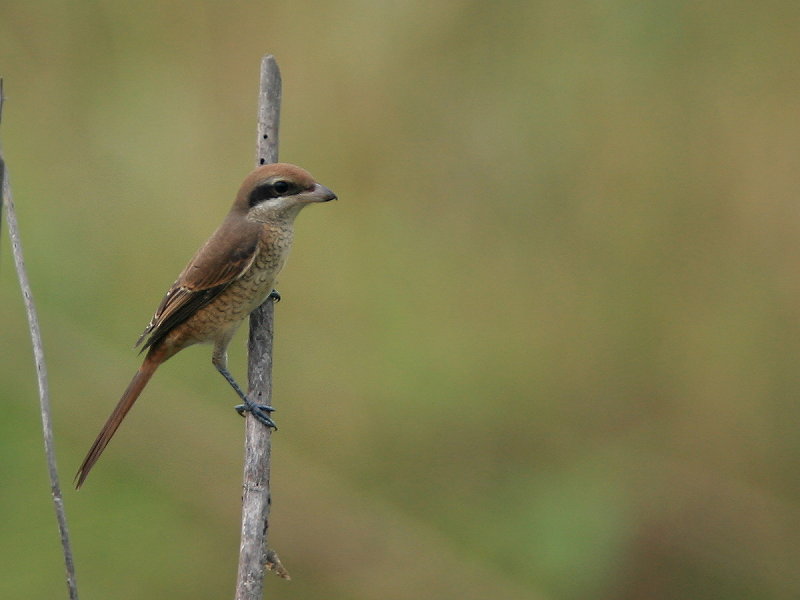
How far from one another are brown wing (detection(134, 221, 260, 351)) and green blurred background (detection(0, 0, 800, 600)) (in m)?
0.74

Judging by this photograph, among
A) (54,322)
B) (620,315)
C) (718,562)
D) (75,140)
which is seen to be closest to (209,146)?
(75,140)

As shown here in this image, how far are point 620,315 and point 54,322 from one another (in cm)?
238

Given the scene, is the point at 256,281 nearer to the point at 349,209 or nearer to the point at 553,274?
the point at 349,209

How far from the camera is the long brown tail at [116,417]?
2.84 metres

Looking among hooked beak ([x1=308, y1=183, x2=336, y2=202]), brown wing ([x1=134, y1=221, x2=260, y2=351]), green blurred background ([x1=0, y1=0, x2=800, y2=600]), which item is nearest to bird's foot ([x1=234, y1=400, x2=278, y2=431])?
brown wing ([x1=134, y1=221, x2=260, y2=351])

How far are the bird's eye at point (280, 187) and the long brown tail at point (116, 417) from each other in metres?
0.69

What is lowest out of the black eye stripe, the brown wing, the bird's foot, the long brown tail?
the long brown tail

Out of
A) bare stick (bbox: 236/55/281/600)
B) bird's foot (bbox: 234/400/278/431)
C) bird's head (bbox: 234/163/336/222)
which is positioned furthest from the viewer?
bird's head (bbox: 234/163/336/222)

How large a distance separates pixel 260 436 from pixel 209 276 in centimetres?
89

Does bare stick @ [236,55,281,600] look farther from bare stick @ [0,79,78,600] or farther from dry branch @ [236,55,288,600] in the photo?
bare stick @ [0,79,78,600]

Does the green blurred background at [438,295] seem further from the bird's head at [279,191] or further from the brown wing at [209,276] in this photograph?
the bird's head at [279,191]

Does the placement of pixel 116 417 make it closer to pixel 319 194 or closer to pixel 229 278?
pixel 229 278

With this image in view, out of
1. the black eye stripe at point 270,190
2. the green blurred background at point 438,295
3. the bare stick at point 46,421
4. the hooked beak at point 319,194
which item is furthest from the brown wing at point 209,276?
the bare stick at point 46,421

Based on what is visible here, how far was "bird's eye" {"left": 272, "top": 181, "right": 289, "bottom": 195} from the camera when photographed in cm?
323
